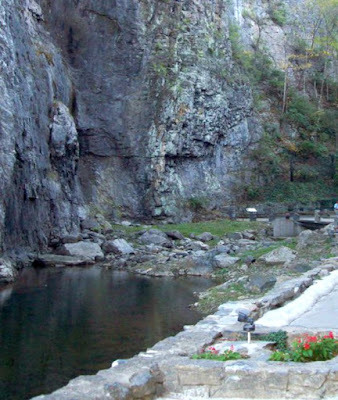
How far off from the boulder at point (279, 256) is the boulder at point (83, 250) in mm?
9319

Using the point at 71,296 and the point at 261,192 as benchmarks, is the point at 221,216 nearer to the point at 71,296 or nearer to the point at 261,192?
the point at 261,192

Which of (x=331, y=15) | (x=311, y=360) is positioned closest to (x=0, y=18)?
(x=311, y=360)

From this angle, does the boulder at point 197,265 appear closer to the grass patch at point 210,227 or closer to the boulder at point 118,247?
the boulder at point 118,247

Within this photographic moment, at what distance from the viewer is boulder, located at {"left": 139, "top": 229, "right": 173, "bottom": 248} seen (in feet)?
106

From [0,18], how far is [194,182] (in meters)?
20.2

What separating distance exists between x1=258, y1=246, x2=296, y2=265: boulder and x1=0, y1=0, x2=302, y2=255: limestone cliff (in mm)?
12597

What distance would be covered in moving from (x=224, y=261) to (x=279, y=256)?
3.02 metres

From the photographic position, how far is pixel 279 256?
24297 millimetres

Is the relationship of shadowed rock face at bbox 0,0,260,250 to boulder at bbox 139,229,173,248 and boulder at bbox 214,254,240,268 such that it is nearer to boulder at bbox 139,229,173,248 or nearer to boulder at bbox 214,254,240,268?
boulder at bbox 139,229,173,248

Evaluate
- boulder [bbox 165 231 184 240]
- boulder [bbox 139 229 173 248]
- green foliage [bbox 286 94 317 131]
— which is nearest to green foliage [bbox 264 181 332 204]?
green foliage [bbox 286 94 317 131]

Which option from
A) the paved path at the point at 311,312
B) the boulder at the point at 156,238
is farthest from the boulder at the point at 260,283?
the boulder at the point at 156,238

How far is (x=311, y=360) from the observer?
7.73 meters

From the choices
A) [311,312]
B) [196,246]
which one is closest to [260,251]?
[196,246]

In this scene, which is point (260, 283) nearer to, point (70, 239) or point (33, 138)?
point (70, 239)
